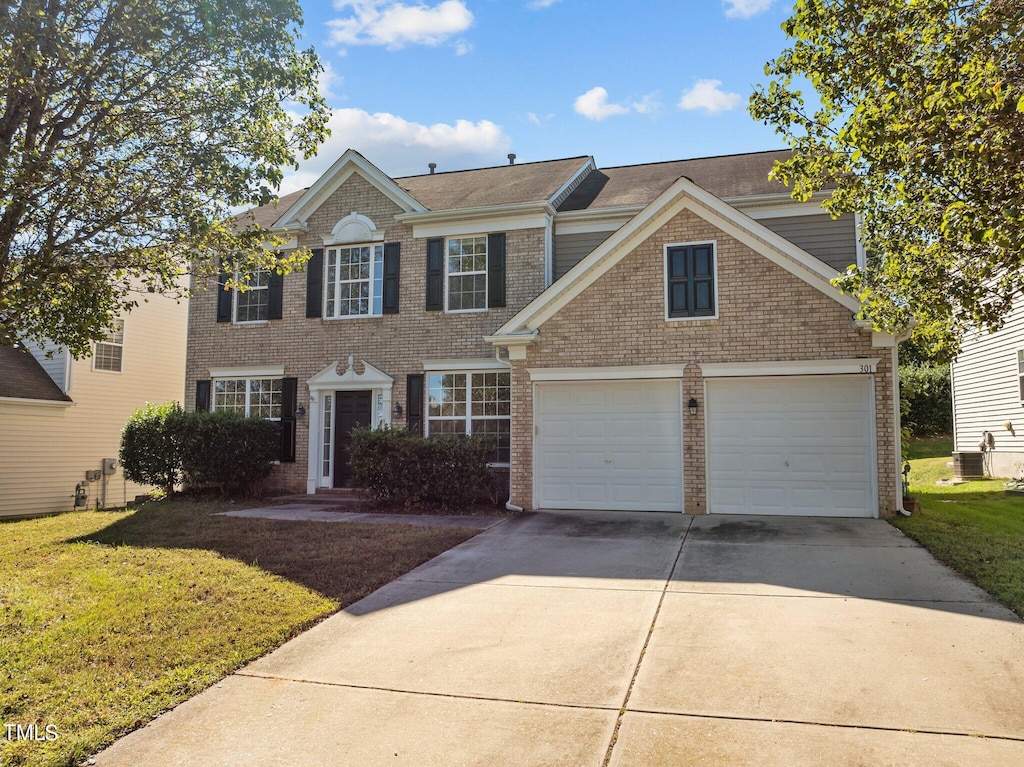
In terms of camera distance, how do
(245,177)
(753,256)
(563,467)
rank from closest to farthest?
(245,177)
(753,256)
(563,467)

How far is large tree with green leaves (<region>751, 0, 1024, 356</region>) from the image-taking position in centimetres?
610

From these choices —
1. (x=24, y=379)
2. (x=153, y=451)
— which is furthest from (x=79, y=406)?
(x=153, y=451)

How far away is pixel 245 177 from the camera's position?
321 inches

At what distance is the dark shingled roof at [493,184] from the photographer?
15.5 metres

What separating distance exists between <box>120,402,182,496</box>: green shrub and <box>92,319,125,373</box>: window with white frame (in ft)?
21.2

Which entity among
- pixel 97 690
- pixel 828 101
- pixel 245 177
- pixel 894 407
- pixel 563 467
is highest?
pixel 828 101

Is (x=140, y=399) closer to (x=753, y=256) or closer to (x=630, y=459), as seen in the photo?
(x=630, y=459)

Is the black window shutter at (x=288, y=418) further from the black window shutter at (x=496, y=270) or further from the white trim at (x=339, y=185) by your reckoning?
the black window shutter at (x=496, y=270)

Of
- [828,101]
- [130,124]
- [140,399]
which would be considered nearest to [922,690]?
[828,101]

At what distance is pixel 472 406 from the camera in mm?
14711

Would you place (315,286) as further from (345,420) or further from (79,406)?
(79,406)

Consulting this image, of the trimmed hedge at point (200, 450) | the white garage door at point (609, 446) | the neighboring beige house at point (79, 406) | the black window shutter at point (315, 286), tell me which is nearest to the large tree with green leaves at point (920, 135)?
the white garage door at point (609, 446)

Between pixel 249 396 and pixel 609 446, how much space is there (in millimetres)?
8842

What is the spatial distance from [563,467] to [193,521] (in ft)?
20.5
